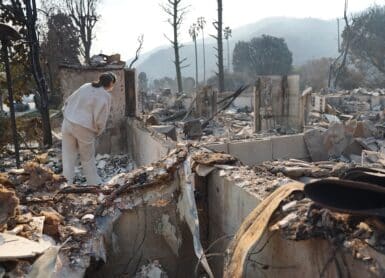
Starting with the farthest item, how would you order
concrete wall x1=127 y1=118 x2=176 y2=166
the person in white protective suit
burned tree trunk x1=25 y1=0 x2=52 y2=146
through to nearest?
burned tree trunk x1=25 y1=0 x2=52 y2=146 < concrete wall x1=127 y1=118 x2=176 y2=166 < the person in white protective suit

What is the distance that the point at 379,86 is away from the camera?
3597 cm

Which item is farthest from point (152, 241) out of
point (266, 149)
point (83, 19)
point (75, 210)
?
point (83, 19)

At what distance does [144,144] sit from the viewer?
7.09m

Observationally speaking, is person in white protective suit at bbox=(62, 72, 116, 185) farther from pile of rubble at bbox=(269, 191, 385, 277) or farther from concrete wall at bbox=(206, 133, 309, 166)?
pile of rubble at bbox=(269, 191, 385, 277)

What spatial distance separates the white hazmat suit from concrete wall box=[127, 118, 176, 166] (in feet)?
2.83

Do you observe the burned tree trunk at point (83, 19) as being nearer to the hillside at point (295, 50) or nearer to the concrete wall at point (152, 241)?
the concrete wall at point (152, 241)

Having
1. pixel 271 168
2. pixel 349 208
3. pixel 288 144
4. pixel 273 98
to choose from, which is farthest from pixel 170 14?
pixel 349 208

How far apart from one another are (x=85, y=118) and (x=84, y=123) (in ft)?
0.23

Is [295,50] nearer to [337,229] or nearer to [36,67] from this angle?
[36,67]

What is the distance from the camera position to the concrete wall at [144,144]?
5789mm

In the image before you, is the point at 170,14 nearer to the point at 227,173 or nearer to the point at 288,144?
the point at 288,144

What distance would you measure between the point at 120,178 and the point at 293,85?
30.9ft

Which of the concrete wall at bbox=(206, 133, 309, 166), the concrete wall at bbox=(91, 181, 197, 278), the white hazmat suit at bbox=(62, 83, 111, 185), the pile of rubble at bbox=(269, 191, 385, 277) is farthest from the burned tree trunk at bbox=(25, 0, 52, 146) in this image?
the pile of rubble at bbox=(269, 191, 385, 277)

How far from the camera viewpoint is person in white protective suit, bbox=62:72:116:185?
18.3 ft
